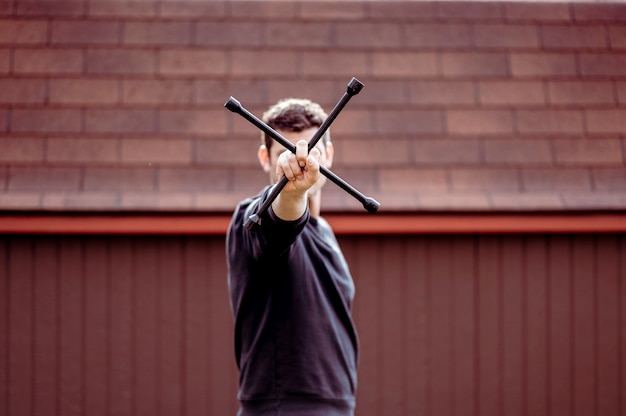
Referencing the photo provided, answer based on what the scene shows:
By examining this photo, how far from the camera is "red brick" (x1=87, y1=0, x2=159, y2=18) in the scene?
4.66 m

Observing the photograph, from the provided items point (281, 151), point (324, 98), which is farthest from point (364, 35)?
point (281, 151)

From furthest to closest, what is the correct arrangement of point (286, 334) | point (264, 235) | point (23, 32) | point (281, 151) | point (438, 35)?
point (438, 35) → point (23, 32) → point (281, 151) → point (286, 334) → point (264, 235)

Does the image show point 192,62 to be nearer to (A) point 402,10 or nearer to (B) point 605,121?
(A) point 402,10

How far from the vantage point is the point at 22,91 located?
4.50m

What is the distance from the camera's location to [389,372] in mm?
4445

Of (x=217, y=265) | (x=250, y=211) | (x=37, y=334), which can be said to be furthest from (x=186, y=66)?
(x=250, y=211)

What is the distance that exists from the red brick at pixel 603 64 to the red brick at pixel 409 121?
946 mm

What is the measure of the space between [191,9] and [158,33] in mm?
251

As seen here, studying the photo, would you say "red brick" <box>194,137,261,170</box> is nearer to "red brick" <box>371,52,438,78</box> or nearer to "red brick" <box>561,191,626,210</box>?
"red brick" <box>371,52,438,78</box>

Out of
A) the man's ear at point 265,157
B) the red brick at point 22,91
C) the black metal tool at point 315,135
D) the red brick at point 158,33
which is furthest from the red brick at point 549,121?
the black metal tool at point 315,135

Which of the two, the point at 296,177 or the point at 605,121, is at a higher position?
the point at 605,121

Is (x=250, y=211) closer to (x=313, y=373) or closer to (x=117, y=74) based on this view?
(x=313, y=373)

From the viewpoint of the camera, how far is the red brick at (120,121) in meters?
4.44

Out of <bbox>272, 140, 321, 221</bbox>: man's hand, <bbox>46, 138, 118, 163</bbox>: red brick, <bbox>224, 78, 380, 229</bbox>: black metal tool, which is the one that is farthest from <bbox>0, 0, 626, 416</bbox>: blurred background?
<bbox>224, 78, 380, 229</bbox>: black metal tool
